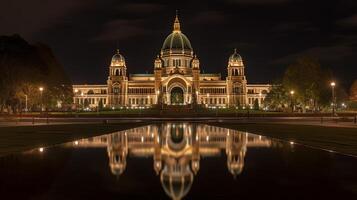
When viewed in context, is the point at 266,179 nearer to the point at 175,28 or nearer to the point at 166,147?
the point at 166,147

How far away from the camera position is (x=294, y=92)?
8200 centimetres

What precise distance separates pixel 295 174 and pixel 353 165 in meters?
3.22

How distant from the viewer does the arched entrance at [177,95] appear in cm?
14535

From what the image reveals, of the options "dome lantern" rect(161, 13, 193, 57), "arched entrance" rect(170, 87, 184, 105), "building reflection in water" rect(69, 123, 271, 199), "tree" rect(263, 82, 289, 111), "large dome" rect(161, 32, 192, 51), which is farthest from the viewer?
"large dome" rect(161, 32, 192, 51)

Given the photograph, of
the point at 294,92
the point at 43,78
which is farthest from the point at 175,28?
the point at 43,78

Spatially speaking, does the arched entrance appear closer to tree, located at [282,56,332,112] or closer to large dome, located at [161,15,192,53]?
large dome, located at [161,15,192,53]

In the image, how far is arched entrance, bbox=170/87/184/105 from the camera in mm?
145350

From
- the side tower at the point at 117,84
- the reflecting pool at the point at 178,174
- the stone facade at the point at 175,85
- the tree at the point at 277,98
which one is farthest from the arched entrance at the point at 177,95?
the reflecting pool at the point at 178,174

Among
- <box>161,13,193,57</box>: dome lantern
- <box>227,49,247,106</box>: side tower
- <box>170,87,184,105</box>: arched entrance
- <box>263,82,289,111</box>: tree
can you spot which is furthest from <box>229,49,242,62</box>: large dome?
<box>263,82,289,111</box>: tree

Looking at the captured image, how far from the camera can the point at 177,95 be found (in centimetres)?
14700

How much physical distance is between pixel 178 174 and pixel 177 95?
133932mm

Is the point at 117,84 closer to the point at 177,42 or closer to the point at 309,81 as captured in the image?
the point at 177,42

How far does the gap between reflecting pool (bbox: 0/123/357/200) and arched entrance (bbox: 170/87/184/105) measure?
12477 cm

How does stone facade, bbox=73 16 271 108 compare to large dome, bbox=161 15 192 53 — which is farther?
large dome, bbox=161 15 192 53
